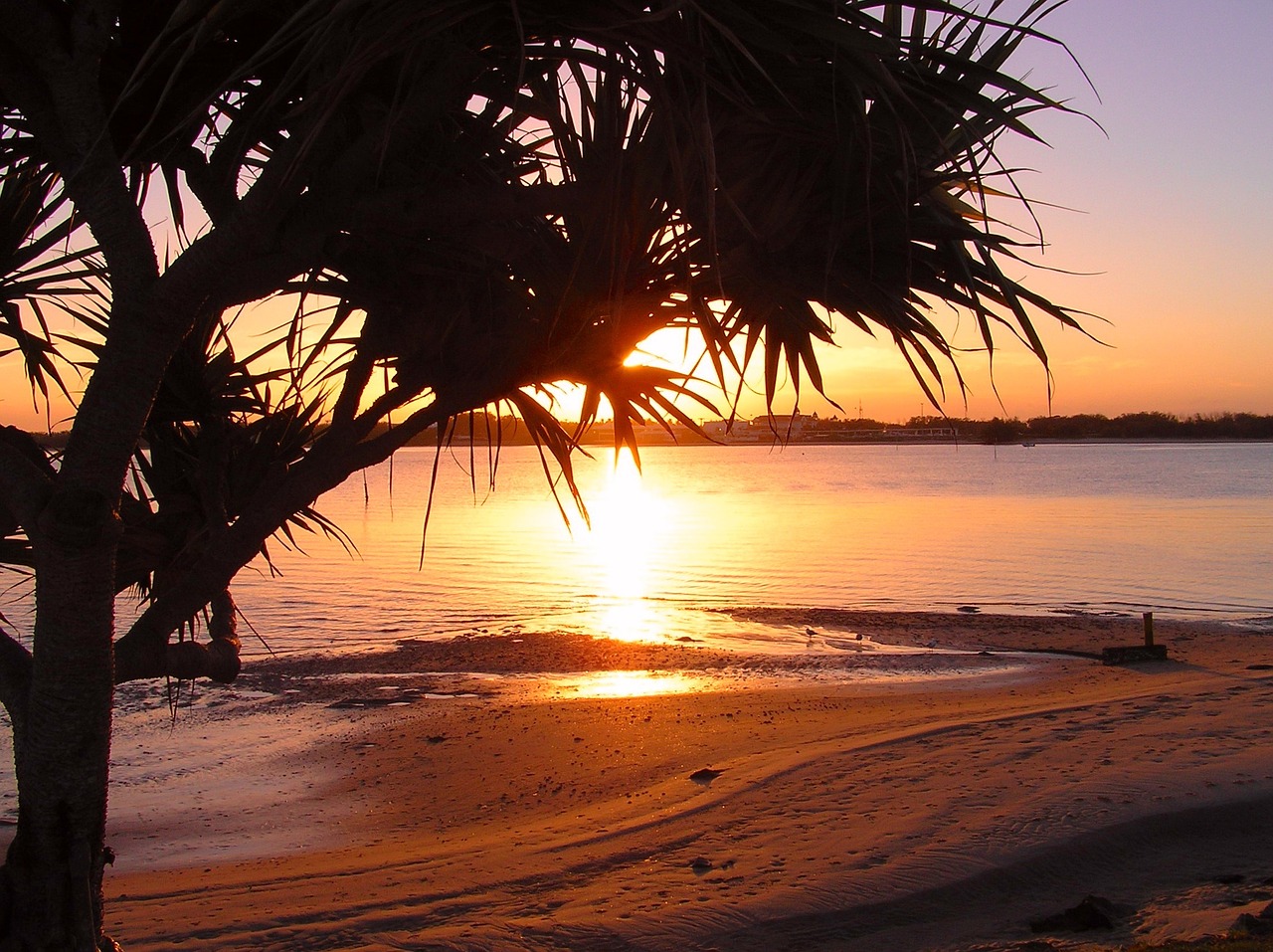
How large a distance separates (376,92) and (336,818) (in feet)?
20.9

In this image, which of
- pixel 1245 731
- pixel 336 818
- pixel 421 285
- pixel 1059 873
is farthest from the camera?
pixel 336 818

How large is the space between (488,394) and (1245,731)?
6.60 metres

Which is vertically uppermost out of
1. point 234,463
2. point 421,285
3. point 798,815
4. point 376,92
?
point 376,92

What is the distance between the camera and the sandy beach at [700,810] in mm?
4824

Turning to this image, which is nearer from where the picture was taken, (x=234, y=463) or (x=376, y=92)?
(x=376, y=92)

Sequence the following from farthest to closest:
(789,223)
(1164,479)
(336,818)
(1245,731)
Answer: (1164,479) < (336,818) < (1245,731) < (789,223)

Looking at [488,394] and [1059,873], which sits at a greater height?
[488,394]

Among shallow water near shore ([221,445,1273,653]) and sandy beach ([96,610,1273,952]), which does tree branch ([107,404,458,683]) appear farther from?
sandy beach ([96,610,1273,952])

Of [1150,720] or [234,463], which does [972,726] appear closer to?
[1150,720]

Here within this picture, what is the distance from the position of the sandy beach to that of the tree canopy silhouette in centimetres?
228

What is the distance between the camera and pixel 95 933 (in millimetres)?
3246

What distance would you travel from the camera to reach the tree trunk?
3.00m

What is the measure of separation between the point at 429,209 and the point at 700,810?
4.73m

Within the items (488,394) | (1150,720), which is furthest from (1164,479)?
(488,394)
